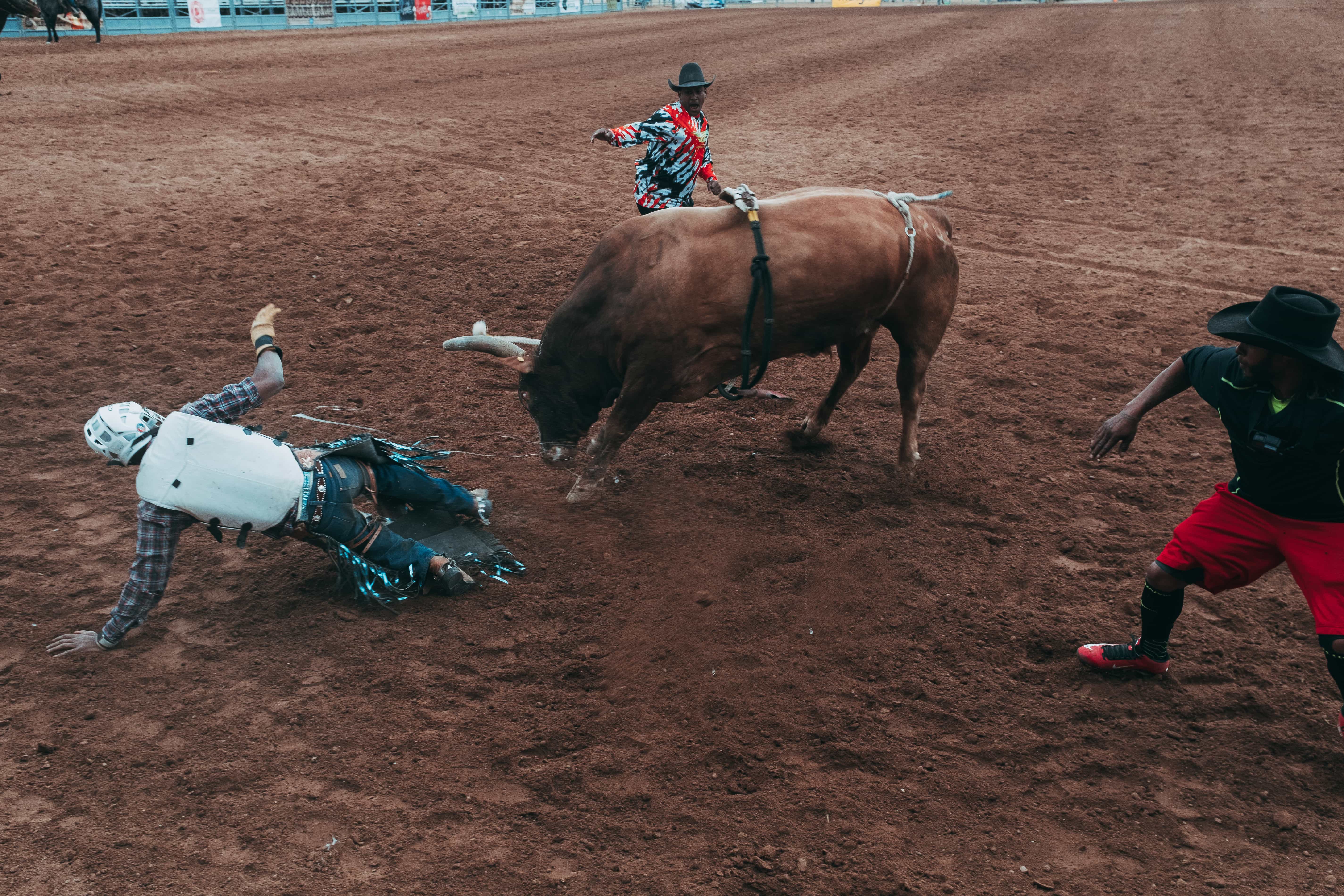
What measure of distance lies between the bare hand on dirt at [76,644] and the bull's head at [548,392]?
2223 mm

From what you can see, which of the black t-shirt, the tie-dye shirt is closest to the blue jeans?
the tie-dye shirt

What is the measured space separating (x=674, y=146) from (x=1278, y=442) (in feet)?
15.3

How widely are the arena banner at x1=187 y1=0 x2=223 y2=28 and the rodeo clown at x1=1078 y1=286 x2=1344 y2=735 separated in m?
26.7

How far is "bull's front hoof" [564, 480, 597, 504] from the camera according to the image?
545 centimetres

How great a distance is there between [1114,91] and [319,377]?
15.0 metres

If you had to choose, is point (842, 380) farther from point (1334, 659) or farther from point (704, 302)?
point (1334, 659)

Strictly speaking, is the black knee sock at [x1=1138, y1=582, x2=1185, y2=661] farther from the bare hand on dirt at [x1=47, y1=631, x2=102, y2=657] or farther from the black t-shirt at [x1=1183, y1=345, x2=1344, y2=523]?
the bare hand on dirt at [x1=47, y1=631, x2=102, y2=657]

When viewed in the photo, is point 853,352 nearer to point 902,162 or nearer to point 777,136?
point 902,162

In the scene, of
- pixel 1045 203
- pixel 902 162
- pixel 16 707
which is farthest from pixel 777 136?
pixel 16 707

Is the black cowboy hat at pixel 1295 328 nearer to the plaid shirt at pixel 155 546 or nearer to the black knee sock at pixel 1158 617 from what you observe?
the black knee sock at pixel 1158 617

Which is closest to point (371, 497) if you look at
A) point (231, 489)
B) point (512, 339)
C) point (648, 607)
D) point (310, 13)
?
point (231, 489)

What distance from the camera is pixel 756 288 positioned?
194 inches

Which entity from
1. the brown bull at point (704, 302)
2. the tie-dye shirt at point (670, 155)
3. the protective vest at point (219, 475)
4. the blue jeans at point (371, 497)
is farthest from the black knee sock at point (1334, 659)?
the tie-dye shirt at point (670, 155)

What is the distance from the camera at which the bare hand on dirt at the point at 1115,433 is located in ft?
12.3
